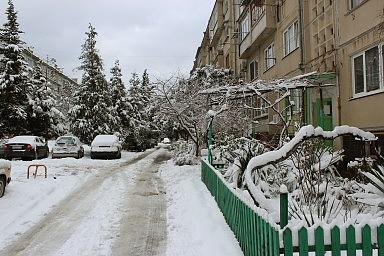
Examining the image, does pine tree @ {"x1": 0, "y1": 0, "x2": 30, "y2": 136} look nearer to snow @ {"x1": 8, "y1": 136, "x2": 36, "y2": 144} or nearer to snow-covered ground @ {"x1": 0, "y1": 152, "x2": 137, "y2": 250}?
snow @ {"x1": 8, "y1": 136, "x2": 36, "y2": 144}

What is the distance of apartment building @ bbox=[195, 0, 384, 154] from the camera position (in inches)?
480

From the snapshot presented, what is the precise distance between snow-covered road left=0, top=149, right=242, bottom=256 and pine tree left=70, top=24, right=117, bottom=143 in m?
22.1

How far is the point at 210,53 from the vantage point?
54906 mm

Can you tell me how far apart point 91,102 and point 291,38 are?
22.5m

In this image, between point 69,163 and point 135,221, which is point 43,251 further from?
point 69,163

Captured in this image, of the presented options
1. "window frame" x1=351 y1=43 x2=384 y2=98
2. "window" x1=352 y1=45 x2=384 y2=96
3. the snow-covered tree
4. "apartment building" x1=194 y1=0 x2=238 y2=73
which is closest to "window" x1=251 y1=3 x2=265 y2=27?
the snow-covered tree

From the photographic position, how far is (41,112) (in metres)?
35.5

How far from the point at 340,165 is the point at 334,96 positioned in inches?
108

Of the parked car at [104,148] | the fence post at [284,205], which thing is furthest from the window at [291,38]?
the fence post at [284,205]

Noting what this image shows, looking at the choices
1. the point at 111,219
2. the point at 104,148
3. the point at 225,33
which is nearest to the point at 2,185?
the point at 111,219

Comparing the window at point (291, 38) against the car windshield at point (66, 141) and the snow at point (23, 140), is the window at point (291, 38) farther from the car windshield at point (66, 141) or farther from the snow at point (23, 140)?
the snow at point (23, 140)

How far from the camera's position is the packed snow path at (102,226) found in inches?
278

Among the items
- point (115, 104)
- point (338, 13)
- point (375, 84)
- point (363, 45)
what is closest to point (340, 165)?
point (375, 84)

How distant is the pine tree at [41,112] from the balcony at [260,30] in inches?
679
